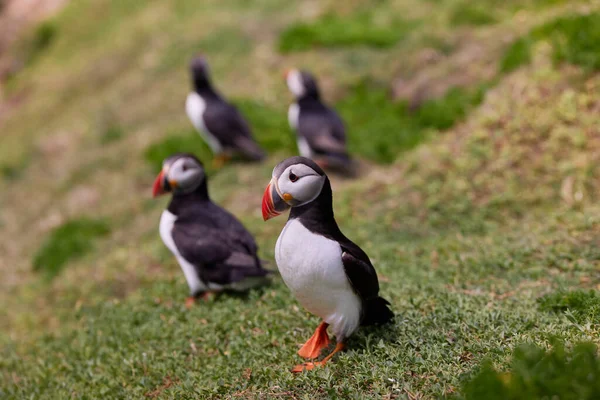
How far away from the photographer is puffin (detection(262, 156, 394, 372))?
11.7 ft

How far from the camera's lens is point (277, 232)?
712 centimetres

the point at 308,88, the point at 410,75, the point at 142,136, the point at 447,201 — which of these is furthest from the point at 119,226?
the point at 410,75

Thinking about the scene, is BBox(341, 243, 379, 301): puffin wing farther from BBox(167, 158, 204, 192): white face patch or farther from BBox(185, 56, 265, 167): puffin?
BBox(185, 56, 265, 167): puffin

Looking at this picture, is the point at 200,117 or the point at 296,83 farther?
the point at 200,117

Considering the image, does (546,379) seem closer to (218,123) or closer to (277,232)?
(277,232)

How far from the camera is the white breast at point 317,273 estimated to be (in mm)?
3553

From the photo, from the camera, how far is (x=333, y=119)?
848cm

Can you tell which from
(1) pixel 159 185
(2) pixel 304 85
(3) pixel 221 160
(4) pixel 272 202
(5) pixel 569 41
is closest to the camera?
(4) pixel 272 202

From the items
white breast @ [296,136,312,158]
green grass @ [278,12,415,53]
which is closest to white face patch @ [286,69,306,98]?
white breast @ [296,136,312,158]

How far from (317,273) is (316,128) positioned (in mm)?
5009

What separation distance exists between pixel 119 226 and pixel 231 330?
4492 millimetres

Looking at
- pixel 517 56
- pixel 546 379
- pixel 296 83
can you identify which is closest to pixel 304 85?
pixel 296 83

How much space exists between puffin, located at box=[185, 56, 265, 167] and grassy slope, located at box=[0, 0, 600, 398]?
317 mm

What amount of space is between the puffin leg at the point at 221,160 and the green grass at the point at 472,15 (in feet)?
15.8
